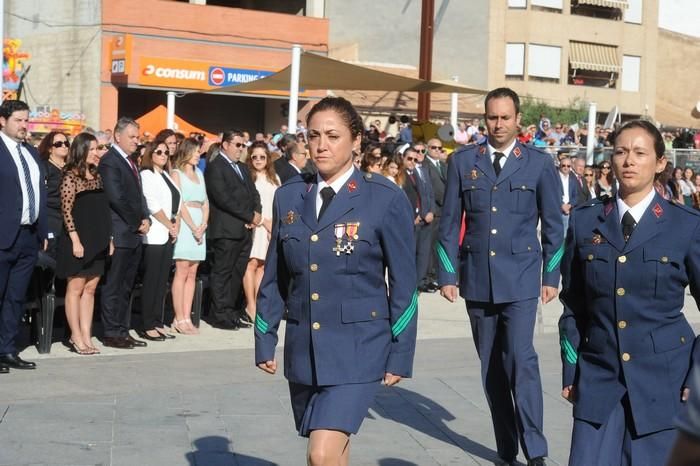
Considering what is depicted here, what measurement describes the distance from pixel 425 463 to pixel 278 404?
1765mm

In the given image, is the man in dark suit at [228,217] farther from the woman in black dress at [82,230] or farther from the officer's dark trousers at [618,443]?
the officer's dark trousers at [618,443]

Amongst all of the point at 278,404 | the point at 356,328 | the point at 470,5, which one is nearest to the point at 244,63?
the point at 470,5

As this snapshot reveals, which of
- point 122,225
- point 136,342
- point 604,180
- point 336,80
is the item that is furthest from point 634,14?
point 122,225

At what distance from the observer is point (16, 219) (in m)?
9.20

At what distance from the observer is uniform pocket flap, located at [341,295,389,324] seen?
4.97 m

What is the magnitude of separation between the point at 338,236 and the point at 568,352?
Result: 107 centimetres

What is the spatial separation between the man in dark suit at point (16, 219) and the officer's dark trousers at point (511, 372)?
3.91m

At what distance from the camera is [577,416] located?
4859 millimetres

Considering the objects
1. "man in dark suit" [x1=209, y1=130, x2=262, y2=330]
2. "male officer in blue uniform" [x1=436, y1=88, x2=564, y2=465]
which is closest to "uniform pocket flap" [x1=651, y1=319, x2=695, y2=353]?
"male officer in blue uniform" [x1=436, y1=88, x2=564, y2=465]

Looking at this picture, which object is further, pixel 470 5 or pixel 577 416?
pixel 470 5

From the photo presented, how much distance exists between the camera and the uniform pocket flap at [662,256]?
16.0 ft

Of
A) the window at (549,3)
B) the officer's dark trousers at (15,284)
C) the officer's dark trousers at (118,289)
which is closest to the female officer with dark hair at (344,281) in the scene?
the officer's dark trousers at (15,284)

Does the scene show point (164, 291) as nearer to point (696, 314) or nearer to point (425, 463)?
point (425, 463)

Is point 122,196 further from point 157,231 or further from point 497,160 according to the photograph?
point 497,160
